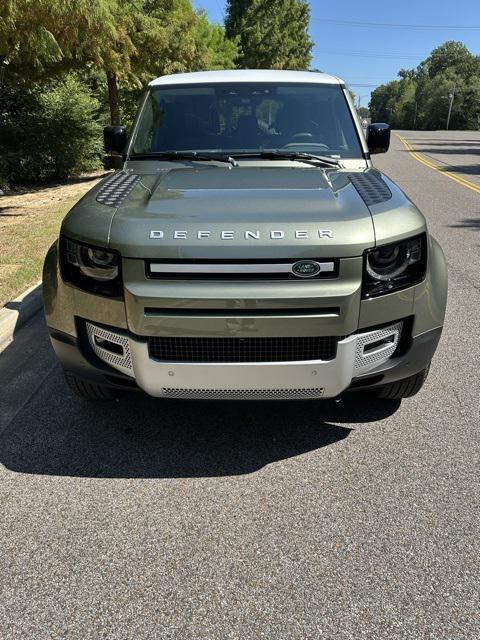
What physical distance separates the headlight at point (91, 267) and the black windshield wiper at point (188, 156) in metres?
1.33

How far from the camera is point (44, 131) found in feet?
48.0

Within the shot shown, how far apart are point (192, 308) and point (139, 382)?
0.48 m

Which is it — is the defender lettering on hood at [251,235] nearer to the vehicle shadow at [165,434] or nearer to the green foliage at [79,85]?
the vehicle shadow at [165,434]

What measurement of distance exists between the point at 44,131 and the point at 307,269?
14.0 m

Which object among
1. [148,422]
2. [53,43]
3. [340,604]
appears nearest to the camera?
[340,604]

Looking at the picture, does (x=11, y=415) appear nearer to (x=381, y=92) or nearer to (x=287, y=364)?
(x=287, y=364)

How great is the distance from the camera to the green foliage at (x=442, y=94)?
96.3m

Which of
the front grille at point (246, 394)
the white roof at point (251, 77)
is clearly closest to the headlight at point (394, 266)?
the front grille at point (246, 394)

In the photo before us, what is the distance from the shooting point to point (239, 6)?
44.9 metres

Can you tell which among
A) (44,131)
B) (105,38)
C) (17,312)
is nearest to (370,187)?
(17,312)

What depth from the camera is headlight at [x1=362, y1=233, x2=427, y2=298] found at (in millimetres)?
2594

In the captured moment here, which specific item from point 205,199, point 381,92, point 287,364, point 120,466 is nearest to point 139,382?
point 120,466

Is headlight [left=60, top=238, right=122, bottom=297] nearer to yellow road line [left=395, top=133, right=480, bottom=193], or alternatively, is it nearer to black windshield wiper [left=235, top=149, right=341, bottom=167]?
black windshield wiper [left=235, top=149, right=341, bottom=167]

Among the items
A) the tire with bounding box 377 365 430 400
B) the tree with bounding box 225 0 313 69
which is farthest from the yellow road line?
the tree with bounding box 225 0 313 69
